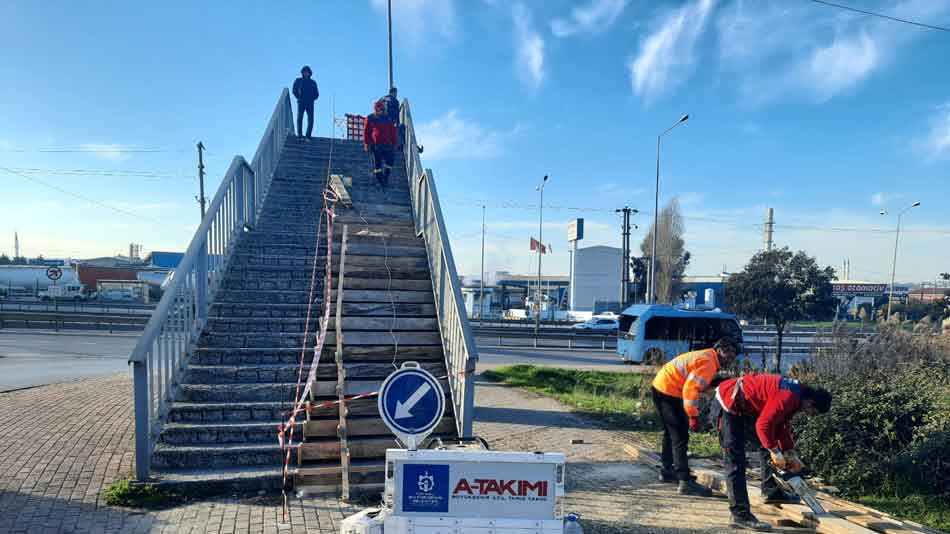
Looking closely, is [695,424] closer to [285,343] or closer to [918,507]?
[918,507]

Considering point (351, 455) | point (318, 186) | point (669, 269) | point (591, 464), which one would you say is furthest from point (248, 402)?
Answer: point (669, 269)

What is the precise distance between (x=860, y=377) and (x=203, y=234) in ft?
28.0

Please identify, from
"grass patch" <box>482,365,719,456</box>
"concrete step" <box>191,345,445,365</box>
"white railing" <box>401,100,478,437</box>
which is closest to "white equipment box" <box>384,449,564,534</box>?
"white railing" <box>401,100,478,437</box>

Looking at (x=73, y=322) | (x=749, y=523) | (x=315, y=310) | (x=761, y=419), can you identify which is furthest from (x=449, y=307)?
(x=73, y=322)

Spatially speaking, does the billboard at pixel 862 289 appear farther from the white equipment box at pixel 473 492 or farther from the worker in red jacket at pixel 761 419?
the white equipment box at pixel 473 492

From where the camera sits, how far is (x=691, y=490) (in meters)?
5.30

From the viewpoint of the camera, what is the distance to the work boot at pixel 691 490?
17.4ft

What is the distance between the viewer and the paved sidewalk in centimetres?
418

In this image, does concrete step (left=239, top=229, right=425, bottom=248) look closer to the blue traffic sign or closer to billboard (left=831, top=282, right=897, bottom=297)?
the blue traffic sign

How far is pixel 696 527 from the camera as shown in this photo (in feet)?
14.7

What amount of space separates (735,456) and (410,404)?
2.95 m

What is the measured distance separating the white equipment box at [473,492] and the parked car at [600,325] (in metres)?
33.3

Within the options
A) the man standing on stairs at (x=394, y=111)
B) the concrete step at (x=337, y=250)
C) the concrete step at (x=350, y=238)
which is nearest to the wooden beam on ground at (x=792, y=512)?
the concrete step at (x=337, y=250)

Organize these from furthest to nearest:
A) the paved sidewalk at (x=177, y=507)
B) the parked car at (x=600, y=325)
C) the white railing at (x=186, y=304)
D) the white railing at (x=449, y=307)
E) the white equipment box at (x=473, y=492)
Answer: the parked car at (x=600, y=325) < the white railing at (x=449, y=307) < the white railing at (x=186, y=304) < the paved sidewalk at (x=177, y=507) < the white equipment box at (x=473, y=492)
